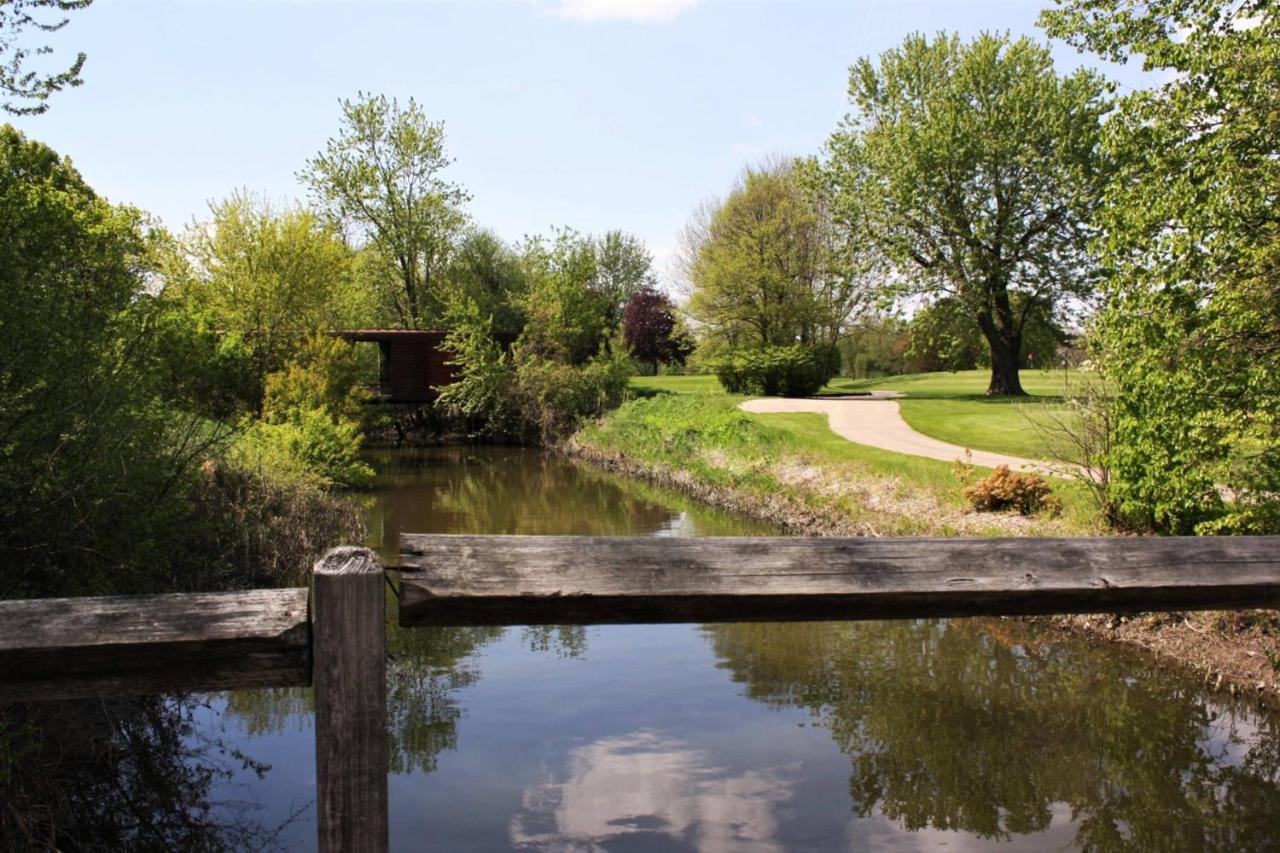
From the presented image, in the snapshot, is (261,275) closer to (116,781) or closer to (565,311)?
(565,311)

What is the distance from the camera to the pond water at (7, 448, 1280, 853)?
20.0 feet

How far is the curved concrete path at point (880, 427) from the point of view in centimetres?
1812

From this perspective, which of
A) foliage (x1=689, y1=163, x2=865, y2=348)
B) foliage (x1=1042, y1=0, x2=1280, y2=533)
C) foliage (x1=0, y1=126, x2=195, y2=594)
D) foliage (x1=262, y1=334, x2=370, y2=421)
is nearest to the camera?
foliage (x1=0, y1=126, x2=195, y2=594)

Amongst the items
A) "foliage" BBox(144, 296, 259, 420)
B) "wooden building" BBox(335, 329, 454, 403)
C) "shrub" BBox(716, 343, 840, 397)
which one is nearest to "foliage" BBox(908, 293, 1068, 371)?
"shrub" BBox(716, 343, 840, 397)

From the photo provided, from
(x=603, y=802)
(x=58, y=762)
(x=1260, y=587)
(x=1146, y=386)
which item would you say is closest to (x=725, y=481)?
(x=1146, y=386)

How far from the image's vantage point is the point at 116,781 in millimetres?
6227

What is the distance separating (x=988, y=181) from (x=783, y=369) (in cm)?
1012

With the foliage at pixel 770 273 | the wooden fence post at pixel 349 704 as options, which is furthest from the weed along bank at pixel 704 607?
the foliage at pixel 770 273

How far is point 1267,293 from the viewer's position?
818 cm

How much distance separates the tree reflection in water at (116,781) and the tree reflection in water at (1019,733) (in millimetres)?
4241

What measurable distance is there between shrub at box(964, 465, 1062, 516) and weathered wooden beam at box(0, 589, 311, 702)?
41.0 ft

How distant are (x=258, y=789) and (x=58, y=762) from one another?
187cm

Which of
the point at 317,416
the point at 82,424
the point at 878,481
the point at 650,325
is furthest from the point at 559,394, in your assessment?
the point at 82,424

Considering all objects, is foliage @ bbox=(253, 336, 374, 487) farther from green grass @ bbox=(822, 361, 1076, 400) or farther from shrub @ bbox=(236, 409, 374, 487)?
green grass @ bbox=(822, 361, 1076, 400)
